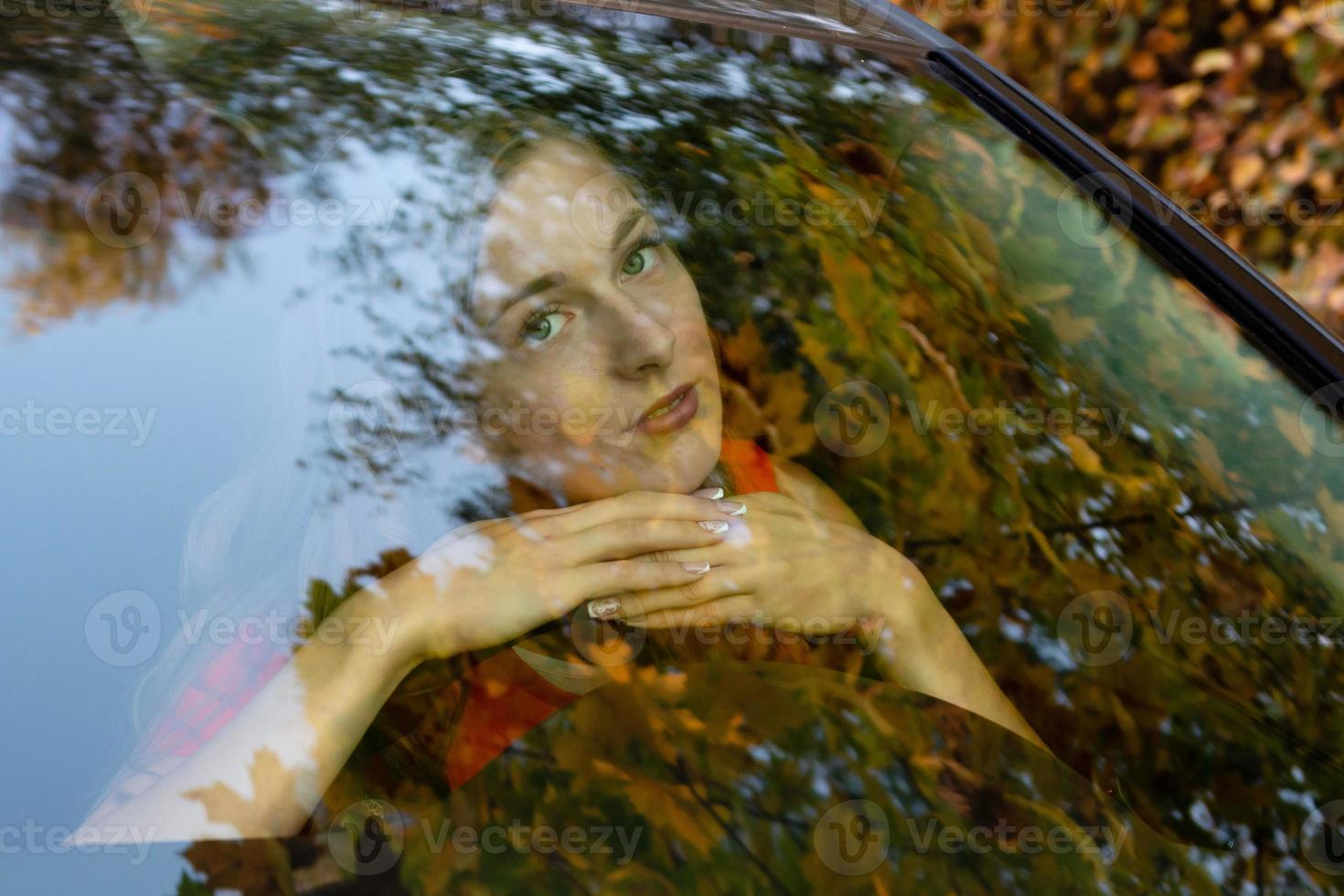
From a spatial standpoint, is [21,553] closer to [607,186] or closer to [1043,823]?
[607,186]

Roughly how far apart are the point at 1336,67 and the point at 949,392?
3585mm

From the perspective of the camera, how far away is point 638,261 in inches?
57.1

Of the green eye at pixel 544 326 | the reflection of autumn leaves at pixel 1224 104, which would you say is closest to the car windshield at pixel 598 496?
the green eye at pixel 544 326

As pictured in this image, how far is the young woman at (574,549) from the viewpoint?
1091 millimetres

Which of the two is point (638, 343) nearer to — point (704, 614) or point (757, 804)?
point (704, 614)

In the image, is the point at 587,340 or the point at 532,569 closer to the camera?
the point at 532,569

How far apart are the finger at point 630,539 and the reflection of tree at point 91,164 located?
478 millimetres

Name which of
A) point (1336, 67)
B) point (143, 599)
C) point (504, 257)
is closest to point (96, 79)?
point (504, 257)

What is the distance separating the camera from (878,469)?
1549mm

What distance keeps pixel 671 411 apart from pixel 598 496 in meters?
0.17

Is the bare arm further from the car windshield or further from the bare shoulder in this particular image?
the bare shoulder

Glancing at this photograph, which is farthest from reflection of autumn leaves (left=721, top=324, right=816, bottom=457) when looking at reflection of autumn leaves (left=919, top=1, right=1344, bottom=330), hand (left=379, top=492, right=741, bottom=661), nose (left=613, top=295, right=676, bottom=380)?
reflection of autumn leaves (left=919, top=1, right=1344, bottom=330)

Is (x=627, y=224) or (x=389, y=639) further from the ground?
(x=627, y=224)

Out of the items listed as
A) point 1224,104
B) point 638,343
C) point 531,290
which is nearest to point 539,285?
point 531,290
